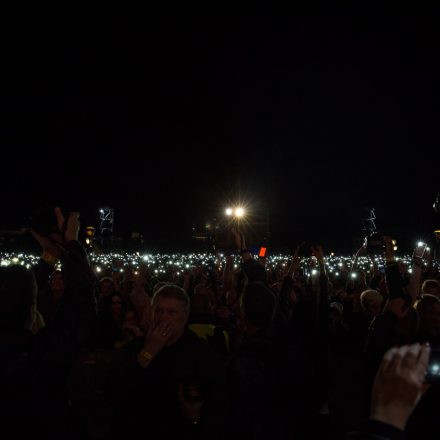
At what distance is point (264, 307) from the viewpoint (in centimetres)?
363

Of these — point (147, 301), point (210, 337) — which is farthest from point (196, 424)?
point (147, 301)

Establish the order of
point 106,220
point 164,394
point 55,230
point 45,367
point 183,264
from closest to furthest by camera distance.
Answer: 1. point 45,367
2. point 164,394
3. point 55,230
4. point 183,264
5. point 106,220

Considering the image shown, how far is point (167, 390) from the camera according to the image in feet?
9.52

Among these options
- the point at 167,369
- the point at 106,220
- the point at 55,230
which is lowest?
the point at 167,369

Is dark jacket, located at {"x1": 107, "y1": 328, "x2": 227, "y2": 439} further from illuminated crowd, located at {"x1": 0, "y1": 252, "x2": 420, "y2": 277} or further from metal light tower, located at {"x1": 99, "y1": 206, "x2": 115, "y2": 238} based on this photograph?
metal light tower, located at {"x1": 99, "y1": 206, "x2": 115, "y2": 238}

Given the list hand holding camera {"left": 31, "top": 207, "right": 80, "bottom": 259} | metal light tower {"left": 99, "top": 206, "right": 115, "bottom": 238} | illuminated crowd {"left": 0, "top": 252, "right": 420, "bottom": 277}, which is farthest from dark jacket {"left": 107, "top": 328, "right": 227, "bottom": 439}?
metal light tower {"left": 99, "top": 206, "right": 115, "bottom": 238}

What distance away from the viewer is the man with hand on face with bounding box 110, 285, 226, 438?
283 centimetres

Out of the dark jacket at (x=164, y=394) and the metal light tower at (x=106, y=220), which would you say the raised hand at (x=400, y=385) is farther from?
the metal light tower at (x=106, y=220)

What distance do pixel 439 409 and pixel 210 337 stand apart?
3.88 m

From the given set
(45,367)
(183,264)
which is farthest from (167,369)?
(183,264)

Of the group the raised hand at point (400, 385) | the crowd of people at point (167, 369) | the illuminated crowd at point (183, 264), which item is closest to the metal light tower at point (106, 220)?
the illuminated crowd at point (183, 264)

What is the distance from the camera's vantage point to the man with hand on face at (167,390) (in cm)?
283

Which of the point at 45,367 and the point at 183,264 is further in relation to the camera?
the point at 183,264

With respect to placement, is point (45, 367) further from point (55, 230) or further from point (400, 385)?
point (400, 385)
